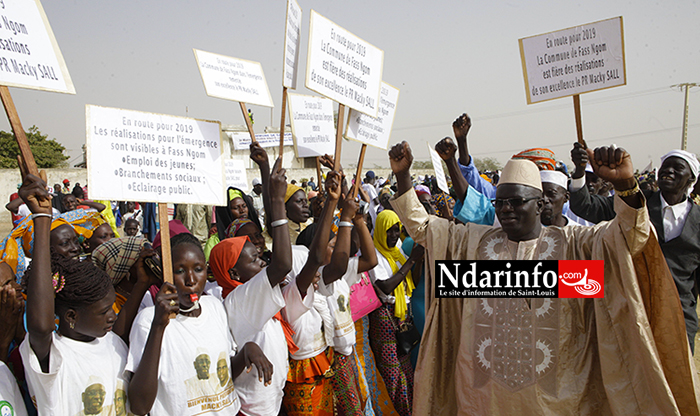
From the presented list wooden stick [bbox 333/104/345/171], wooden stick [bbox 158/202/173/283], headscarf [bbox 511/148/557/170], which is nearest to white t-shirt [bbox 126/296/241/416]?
wooden stick [bbox 158/202/173/283]

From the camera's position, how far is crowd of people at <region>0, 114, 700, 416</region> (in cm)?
211

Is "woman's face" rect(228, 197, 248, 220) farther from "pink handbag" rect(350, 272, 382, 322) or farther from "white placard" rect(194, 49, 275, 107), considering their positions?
"pink handbag" rect(350, 272, 382, 322)

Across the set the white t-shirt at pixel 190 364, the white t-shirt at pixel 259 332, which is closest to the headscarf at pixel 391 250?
the white t-shirt at pixel 259 332

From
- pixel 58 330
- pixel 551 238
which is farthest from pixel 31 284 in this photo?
pixel 551 238

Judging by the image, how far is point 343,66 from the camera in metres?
3.60

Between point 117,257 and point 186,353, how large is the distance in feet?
3.21

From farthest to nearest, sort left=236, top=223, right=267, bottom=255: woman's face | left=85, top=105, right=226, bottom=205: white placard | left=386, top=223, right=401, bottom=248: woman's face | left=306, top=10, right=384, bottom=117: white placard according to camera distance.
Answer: left=386, top=223, right=401, bottom=248: woman's face → left=236, top=223, right=267, bottom=255: woman's face → left=306, top=10, right=384, bottom=117: white placard → left=85, top=105, right=226, bottom=205: white placard

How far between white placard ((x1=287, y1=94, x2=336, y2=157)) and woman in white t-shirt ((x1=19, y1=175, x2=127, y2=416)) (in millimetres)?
2379

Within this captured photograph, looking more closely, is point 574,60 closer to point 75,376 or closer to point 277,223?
point 277,223

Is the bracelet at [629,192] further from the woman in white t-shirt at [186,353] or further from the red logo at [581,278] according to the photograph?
the woman in white t-shirt at [186,353]

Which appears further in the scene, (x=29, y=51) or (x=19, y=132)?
(x=29, y=51)

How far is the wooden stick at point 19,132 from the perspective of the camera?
6.77ft

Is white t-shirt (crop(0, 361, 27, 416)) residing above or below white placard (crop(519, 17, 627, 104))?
below

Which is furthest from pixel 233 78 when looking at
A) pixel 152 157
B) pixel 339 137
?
pixel 152 157
